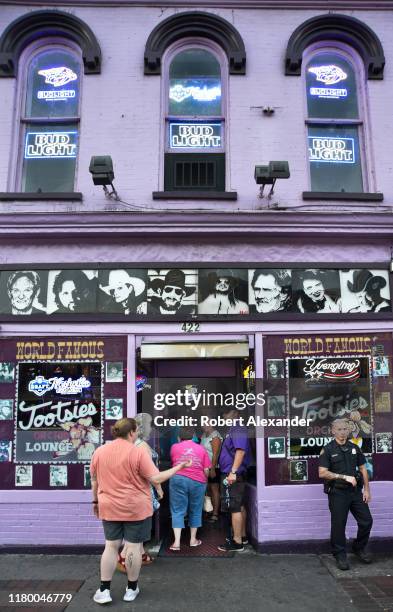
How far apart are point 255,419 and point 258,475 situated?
0.73 m

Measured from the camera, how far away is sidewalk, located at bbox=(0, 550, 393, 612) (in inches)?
193

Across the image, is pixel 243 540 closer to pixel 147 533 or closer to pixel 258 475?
pixel 258 475

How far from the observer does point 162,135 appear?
747 cm

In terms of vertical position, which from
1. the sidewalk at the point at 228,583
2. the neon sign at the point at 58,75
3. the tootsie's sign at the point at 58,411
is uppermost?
the neon sign at the point at 58,75

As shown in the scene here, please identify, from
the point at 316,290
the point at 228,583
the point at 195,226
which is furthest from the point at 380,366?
the point at 228,583

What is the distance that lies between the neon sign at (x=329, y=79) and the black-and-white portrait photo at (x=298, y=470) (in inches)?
215

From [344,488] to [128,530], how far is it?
268cm

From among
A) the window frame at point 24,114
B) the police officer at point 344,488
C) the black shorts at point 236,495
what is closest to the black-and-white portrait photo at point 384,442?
the police officer at point 344,488

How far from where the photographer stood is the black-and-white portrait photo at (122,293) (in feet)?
22.9

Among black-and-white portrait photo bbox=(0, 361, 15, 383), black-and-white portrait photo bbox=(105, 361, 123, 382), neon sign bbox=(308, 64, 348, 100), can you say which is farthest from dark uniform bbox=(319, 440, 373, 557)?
neon sign bbox=(308, 64, 348, 100)

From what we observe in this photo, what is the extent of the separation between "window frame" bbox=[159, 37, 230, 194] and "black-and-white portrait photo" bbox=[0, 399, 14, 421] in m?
3.60

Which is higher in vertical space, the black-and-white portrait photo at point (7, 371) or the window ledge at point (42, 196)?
the window ledge at point (42, 196)

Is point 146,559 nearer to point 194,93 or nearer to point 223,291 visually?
point 223,291

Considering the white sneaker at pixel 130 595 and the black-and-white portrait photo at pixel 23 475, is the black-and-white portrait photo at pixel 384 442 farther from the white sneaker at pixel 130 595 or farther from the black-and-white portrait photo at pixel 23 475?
the black-and-white portrait photo at pixel 23 475
